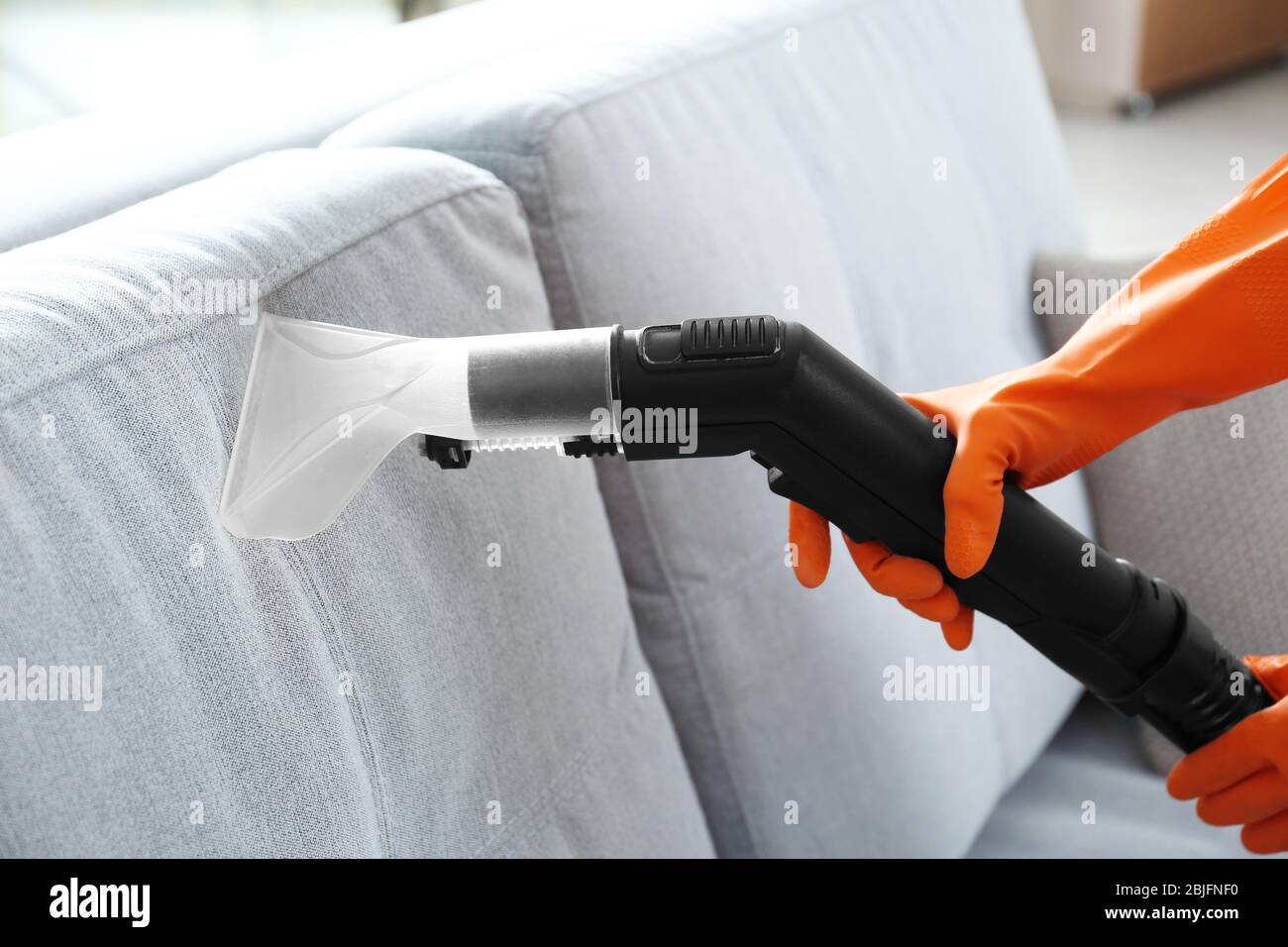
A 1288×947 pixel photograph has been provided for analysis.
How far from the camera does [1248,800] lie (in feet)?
2.60

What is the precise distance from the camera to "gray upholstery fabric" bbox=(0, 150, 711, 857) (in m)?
0.49

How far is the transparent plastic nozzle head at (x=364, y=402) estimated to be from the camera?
541 millimetres

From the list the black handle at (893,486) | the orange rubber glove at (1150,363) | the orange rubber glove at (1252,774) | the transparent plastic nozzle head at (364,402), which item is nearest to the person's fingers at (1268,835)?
the orange rubber glove at (1252,774)

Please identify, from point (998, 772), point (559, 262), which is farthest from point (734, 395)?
point (998, 772)

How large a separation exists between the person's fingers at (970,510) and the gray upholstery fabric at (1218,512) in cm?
61

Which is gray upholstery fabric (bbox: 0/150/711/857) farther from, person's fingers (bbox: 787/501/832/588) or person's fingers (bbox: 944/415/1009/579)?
person's fingers (bbox: 944/415/1009/579)

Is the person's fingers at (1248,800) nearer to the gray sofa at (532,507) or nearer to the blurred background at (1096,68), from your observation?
the gray sofa at (532,507)

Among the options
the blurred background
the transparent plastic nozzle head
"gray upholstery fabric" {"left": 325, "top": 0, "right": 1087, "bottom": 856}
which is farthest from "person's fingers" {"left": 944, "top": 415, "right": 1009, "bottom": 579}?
the blurred background

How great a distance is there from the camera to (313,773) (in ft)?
1.85

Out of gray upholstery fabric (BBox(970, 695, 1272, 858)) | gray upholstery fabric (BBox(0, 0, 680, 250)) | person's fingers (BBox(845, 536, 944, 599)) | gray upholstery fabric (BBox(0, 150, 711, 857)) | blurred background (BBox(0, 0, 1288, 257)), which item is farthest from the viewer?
blurred background (BBox(0, 0, 1288, 257))

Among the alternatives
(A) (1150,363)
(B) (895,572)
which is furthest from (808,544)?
(A) (1150,363)

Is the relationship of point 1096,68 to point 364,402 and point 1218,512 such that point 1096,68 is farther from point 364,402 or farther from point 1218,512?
point 364,402

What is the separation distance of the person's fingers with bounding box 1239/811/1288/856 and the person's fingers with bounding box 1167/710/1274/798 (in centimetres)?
4
